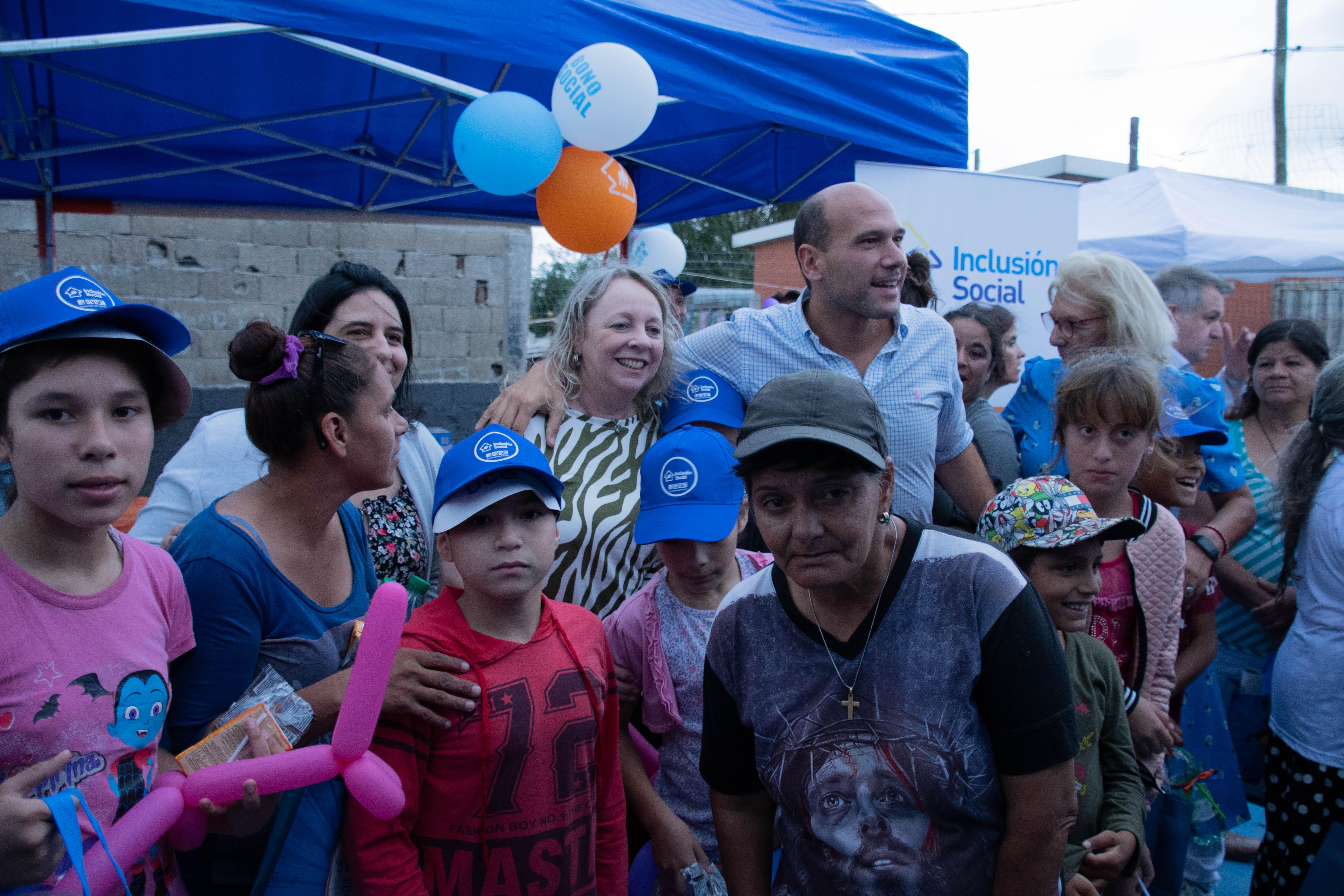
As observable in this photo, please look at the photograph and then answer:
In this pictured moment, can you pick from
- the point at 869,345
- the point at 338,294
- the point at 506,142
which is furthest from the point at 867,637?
the point at 506,142

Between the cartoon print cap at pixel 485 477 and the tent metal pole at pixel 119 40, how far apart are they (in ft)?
7.25

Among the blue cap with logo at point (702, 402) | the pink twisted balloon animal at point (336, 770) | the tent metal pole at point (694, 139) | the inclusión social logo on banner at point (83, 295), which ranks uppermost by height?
the tent metal pole at point (694, 139)

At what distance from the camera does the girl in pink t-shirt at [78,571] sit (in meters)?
1.27

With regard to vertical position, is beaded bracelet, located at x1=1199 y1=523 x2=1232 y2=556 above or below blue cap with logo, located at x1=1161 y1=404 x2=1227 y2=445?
below

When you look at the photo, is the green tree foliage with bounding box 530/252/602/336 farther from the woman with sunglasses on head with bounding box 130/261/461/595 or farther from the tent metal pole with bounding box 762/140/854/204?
the woman with sunglasses on head with bounding box 130/261/461/595

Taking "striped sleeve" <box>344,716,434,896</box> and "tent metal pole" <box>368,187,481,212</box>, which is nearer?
"striped sleeve" <box>344,716,434,896</box>

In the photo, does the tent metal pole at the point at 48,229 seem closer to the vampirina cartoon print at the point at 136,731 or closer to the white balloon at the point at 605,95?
the white balloon at the point at 605,95

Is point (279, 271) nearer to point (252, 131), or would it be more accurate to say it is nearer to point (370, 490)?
point (252, 131)

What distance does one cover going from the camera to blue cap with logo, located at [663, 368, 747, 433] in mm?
2594

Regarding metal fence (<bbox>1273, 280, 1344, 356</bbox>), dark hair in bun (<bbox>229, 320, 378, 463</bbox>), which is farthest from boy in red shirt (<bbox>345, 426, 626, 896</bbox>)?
metal fence (<bbox>1273, 280, 1344, 356</bbox>)

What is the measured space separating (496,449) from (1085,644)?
142 cm

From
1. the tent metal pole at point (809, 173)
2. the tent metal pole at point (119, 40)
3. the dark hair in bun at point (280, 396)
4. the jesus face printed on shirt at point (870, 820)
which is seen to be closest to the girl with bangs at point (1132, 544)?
the jesus face printed on shirt at point (870, 820)

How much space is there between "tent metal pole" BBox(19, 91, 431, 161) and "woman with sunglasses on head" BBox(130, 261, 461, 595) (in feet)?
7.07

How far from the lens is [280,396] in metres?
1.72
